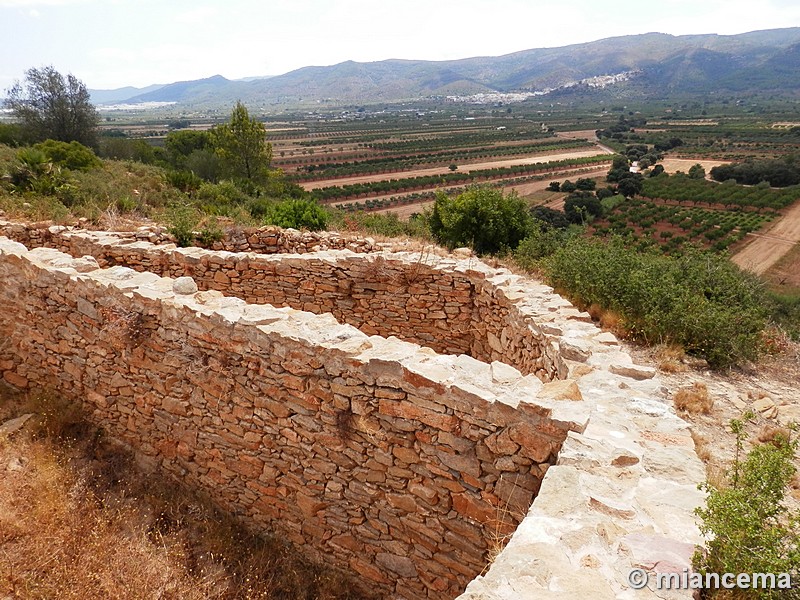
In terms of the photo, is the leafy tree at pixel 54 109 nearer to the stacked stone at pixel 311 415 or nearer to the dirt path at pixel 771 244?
the stacked stone at pixel 311 415

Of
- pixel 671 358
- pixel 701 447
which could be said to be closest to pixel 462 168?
pixel 671 358

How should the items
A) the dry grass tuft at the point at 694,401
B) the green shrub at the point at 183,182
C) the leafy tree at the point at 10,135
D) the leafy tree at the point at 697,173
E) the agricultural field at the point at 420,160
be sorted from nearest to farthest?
the dry grass tuft at the point at 694,401 < the green shrub at the point at 183,182 < the leafy tree at the point at 10,135 < the agricultural field at the point at 420,160 < the leafy tree at the point at 697,173

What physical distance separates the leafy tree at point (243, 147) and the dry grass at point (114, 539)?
21163 mm

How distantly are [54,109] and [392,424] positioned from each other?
107ft

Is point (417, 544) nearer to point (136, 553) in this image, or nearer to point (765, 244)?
point (136, 553)

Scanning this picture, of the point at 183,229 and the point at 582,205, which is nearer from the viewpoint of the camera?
the point at 183,229

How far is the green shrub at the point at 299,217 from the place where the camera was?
11266 millimetres

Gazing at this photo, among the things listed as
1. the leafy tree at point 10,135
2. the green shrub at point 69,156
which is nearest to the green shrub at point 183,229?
the green shrub at point 69,156

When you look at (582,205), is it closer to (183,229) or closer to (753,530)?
(183,229)

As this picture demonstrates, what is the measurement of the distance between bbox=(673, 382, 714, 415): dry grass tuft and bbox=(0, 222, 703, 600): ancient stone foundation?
1.09 metres

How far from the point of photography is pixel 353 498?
13.4ft

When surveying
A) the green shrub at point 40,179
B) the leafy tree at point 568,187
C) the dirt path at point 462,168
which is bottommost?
the leafy tree at point 568,187

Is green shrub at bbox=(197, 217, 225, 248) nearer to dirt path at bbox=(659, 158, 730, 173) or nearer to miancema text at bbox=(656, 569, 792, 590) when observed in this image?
miancema text at bbox=(656, 569, 792, 590)

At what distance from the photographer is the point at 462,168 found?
236ft
